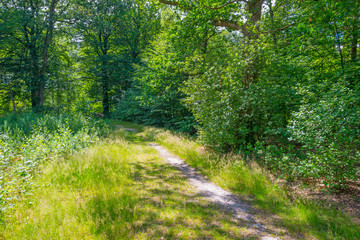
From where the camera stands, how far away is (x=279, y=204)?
394cm

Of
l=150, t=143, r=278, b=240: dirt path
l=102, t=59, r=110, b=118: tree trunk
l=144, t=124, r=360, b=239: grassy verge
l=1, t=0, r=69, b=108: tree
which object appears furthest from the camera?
l=102, t=59, r=110, b=118: tree trunk

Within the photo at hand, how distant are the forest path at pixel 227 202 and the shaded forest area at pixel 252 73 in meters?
1.60

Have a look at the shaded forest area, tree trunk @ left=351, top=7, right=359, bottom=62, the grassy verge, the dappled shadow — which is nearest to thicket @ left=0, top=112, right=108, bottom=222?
the shaded forest area

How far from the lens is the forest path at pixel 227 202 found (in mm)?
3137

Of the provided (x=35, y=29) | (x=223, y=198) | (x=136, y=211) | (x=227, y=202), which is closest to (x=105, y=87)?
(x=35, y=29)

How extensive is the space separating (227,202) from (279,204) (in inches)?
44.8

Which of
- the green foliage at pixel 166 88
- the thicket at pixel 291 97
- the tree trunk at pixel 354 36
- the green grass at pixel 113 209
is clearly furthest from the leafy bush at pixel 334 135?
the green foliage at pixel 166 88

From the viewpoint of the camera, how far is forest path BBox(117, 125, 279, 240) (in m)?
3.14

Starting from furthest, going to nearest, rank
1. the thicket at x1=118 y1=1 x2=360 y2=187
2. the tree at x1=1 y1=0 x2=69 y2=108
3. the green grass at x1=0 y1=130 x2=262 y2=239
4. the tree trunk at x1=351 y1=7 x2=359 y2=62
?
1. the tree at x1=1 y1=0 x2=69 y2=108
2. the tree trunk at x1=351 y1=7 x2=359 y2=62
3. the thicket at x1=118 y1=1 x2=360 y2=187
4. the green grass at x1=0 y1=130 x2=262 y2=239

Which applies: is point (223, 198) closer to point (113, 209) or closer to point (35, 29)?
point (113, 209)

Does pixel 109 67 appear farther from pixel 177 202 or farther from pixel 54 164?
pixel 177 202

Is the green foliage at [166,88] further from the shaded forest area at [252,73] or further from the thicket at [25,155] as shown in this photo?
the thicket at [25,155]

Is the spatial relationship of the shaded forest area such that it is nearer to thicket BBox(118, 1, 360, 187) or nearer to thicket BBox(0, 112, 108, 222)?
thicket BBox(118, 1, 360, 187)

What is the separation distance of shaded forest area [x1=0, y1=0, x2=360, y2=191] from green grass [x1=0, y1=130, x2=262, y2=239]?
240 centimetres
